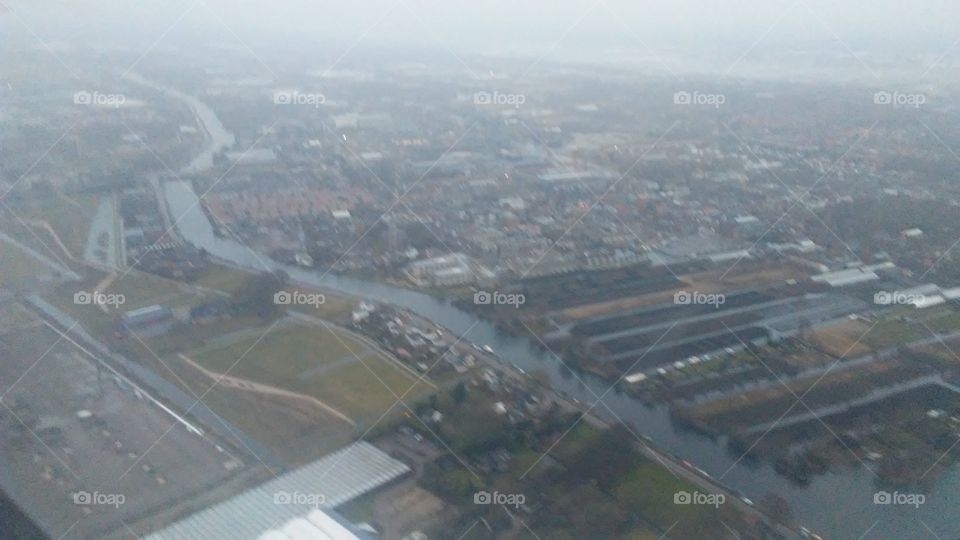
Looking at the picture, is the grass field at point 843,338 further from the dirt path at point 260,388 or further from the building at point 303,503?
the dirt path at point 260,388

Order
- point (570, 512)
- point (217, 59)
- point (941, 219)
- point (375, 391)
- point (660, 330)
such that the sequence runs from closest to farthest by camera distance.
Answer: point (570, 512), point (375, 391), point (660, 330), point (941, 219), point (217, 59)

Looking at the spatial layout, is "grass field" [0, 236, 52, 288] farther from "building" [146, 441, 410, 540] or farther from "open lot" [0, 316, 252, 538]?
"building" [146, 441, 410, 540]

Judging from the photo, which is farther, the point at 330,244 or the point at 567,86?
the point at 567,86

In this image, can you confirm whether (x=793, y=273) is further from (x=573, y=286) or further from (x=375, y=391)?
(x=375, y=391)

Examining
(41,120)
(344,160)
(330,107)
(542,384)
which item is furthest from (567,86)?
(542,384)

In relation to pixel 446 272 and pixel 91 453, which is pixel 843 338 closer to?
pixel 446 272

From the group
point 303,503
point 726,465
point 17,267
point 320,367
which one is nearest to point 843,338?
point 726,465
